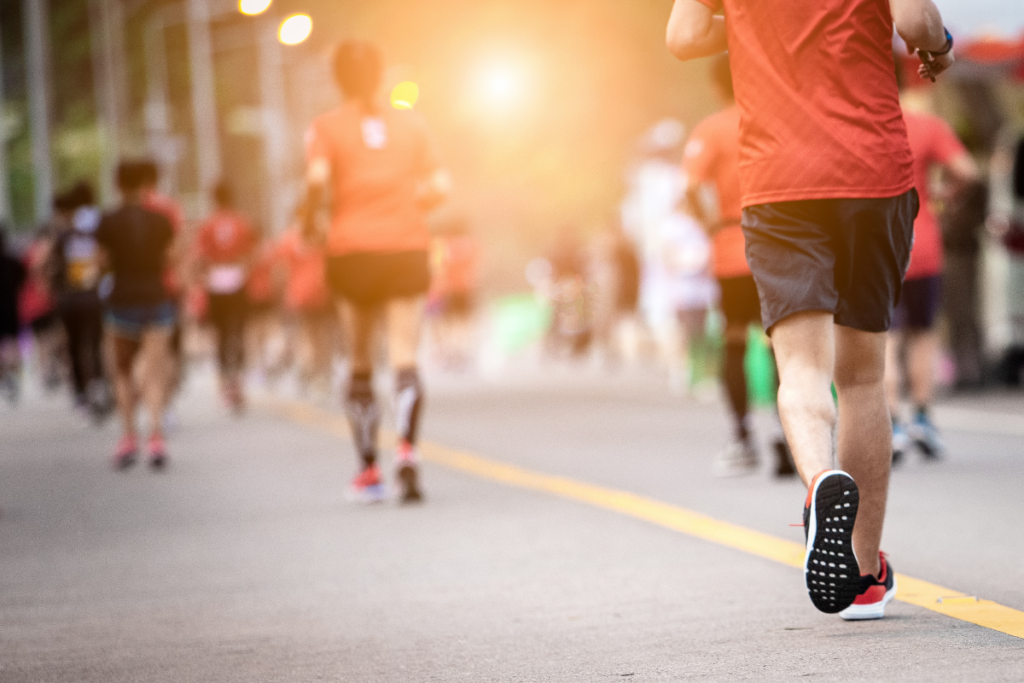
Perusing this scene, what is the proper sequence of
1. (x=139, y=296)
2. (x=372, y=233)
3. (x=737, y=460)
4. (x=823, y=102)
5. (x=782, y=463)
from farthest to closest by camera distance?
(x=139, y=296)
(x=737, y=460)
(x=782, y=463)
(x=372, y=233)
(x=823, y=102)

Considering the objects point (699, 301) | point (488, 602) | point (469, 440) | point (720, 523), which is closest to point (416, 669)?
point (488, 602)

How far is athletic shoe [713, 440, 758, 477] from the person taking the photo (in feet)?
27.8

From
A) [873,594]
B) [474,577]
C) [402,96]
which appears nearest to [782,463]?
[402,96]

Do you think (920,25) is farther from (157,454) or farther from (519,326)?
(519,326)

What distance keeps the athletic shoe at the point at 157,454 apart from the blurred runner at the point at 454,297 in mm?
13287

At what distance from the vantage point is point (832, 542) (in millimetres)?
3855

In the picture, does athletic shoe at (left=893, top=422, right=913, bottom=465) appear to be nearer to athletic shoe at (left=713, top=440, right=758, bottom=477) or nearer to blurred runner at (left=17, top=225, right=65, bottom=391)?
athletic shoe at (left=713, top=440, right=758, bottom=477)

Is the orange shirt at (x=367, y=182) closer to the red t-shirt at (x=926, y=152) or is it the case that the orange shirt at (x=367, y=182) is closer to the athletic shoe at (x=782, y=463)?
the athletic shoe at (x=782, y=463)

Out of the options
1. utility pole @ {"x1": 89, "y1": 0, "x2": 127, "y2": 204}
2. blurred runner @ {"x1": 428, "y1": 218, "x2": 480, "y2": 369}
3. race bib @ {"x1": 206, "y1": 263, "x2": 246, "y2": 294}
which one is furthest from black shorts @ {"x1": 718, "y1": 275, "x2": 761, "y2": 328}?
utility pole @ {"x1": 89, "y1": 0, "x2": 127, "y2": 204}

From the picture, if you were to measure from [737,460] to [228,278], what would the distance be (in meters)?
8.97

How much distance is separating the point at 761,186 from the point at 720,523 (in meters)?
2.46

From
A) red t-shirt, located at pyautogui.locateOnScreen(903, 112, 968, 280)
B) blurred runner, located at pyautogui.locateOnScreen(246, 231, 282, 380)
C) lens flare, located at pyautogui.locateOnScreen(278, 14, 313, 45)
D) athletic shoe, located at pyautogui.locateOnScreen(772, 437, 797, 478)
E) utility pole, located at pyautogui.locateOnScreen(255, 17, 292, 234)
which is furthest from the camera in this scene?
utility pole, located at pyautogui.locateOnScreen(255, 17, 292, 234)

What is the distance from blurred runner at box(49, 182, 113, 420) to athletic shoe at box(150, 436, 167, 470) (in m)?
5.12

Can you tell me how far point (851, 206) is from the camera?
13.9 ft
